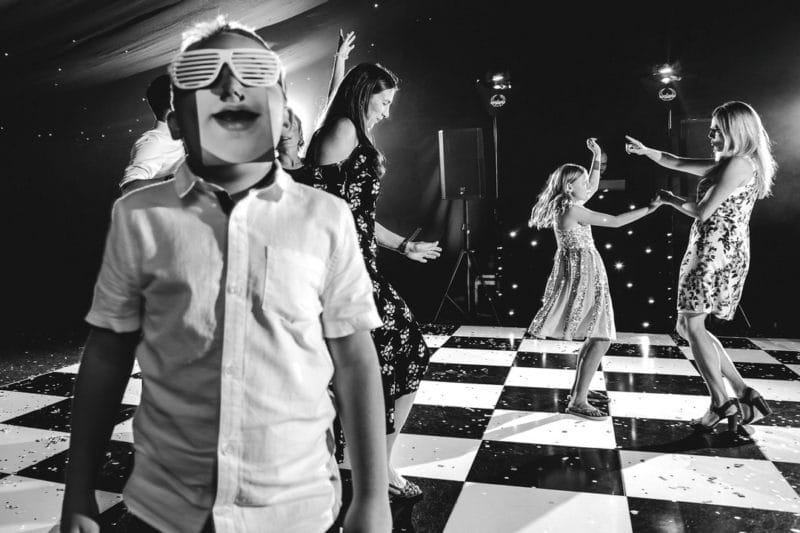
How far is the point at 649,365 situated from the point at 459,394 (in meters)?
1.22

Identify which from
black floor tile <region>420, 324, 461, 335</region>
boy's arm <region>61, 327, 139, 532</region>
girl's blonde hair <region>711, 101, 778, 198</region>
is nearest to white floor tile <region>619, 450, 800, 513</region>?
girl's blonde hair <region>711, 101, 778, 198</region>

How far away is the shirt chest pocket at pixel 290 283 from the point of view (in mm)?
644

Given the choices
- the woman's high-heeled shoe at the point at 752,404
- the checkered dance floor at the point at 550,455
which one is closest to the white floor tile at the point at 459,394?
the checkered dance floor at the point at 550,455

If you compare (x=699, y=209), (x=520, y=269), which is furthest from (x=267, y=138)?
(x=520, y=269)

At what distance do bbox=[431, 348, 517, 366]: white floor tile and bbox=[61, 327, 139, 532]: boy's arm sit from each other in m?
2.84

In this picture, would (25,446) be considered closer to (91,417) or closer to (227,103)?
(91,417)

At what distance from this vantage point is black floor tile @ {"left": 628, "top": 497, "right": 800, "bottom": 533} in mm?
1553

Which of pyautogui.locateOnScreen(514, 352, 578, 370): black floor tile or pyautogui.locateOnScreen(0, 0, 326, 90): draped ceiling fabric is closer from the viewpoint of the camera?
pyautogui.locateOnScreen(514, 352, 578, 370): black floor tile

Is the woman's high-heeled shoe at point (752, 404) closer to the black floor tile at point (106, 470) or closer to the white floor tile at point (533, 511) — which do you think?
the white floor tile at point (533, 511)

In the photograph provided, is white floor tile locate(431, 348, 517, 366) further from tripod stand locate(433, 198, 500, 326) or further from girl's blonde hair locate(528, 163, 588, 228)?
girl's blonde hair locate(528, 163, 588, 228)

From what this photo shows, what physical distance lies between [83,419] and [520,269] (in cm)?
419

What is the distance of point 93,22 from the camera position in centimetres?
364

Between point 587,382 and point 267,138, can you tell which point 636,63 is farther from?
point 267,138

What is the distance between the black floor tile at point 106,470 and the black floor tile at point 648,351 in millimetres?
2726
